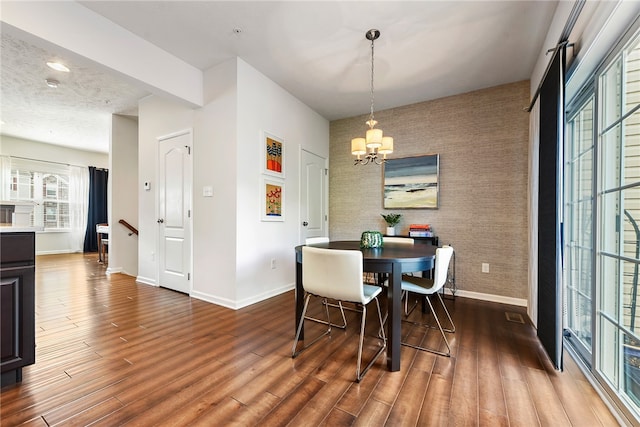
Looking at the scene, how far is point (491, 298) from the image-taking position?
131 inches

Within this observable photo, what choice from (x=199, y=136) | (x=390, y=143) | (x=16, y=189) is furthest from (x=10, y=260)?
(x=16, y=189)

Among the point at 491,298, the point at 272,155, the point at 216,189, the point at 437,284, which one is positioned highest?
the point at 272,155

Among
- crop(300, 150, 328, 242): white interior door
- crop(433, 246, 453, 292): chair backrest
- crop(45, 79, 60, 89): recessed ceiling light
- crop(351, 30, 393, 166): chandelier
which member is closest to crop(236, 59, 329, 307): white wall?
crop(300, 150, 328, 242): white interior door

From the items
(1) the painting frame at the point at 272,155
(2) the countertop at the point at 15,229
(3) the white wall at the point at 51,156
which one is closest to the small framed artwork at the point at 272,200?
(1) the painting frame at the point at 272,155

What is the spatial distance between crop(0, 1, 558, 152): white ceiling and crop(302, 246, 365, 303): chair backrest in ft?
6.55

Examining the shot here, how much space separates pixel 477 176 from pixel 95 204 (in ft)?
30.5

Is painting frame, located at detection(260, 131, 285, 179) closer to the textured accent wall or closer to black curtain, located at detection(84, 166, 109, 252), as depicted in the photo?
the textured accent wall

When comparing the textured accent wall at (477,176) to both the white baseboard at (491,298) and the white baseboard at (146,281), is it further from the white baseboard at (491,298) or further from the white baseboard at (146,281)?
the white baseboard at (146,281)

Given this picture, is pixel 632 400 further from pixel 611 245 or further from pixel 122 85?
pixel 122 85

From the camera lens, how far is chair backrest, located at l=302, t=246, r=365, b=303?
167 cm

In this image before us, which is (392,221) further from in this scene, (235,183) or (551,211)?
(235,183)

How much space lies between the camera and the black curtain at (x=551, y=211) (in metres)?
1.75

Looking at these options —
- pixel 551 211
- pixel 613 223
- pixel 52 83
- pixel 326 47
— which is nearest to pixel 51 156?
pixel 52 83

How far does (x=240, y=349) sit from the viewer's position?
6.61ft
